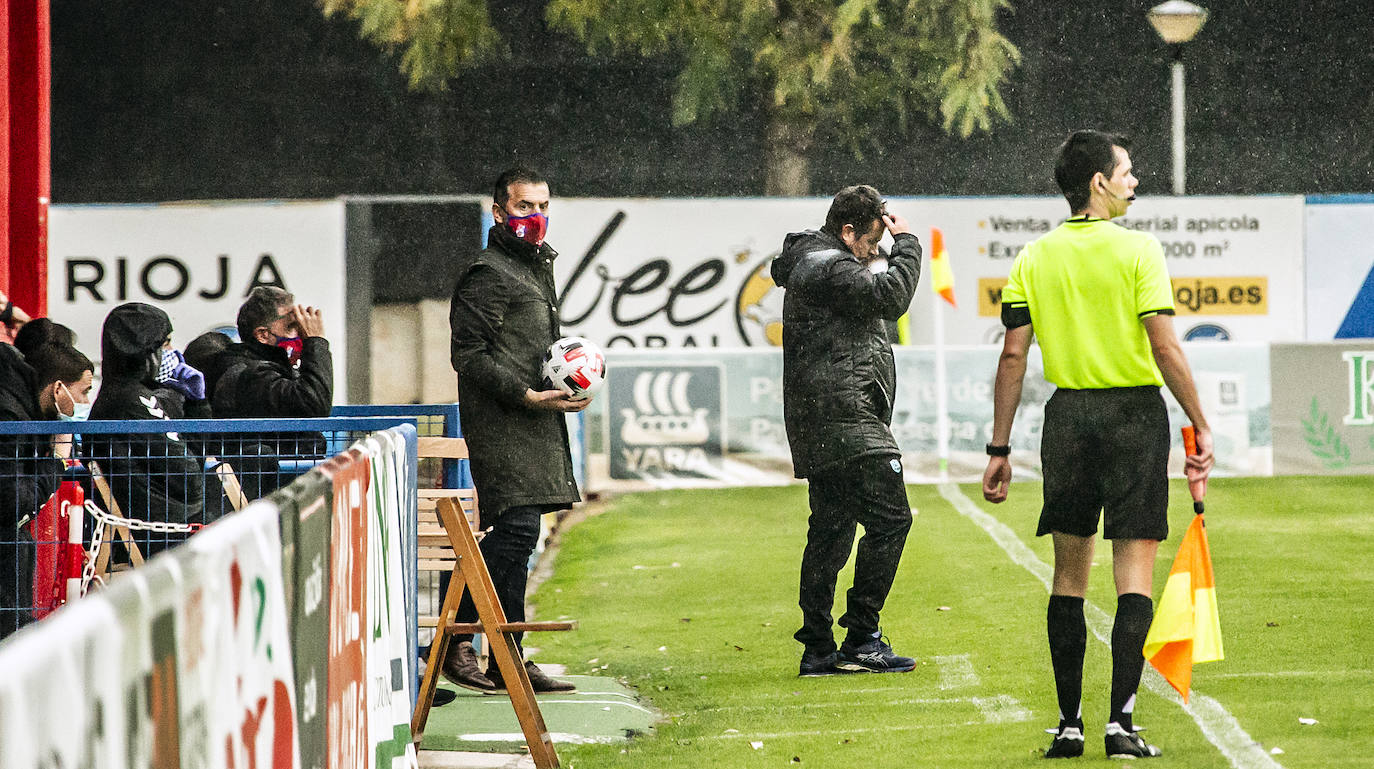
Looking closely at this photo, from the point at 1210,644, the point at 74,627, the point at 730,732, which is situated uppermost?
the point at 74,627

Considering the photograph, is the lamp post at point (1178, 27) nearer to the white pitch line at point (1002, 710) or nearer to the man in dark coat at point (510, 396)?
the white pitch line at point (1002, 710)

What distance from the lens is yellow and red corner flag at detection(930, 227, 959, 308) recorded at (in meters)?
14.9

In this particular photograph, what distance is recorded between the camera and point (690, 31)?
25250 millimetres

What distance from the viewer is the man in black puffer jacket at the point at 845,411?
6.38 m

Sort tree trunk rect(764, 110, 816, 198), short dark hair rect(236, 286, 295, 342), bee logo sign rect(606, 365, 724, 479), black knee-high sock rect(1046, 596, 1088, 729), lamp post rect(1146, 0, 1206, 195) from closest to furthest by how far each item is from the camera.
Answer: black knee-high sock rect(1046, 596, 1088, 729) → short dark hair rect(236, 286, 295, 342) → bee logo sign rect(606, 365, 724, 479) → lamp post rect(1146, 0, 1206, 195) → tree trunk rect(764, 110, 816, 198)

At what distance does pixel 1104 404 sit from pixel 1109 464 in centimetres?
17

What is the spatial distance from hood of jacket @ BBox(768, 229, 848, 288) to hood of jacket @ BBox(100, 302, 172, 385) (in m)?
2.29

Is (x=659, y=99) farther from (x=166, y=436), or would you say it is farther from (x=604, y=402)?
(x=166, y=436)

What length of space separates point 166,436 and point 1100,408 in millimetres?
2918

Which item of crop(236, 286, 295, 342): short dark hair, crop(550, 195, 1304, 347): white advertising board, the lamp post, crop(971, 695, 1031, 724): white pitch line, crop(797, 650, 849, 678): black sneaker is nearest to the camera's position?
crop(971, 695, 1031, 724): white pitch line

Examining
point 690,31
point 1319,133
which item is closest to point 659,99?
point 690,31

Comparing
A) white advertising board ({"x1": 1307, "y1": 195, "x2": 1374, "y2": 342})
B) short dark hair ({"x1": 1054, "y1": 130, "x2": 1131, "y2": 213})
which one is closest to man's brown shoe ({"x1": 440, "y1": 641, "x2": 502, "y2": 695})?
short dark hair ({"x1": 1054, "y1": 130, "x2": 1131, "y2": 213})

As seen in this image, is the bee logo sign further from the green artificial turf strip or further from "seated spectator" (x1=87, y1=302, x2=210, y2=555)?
"seated spectator" (x1=87, y1=302, x2=210, y2=555)

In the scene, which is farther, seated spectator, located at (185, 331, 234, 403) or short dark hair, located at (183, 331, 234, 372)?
short dark hair, located at (183, 331, 234, 372)
